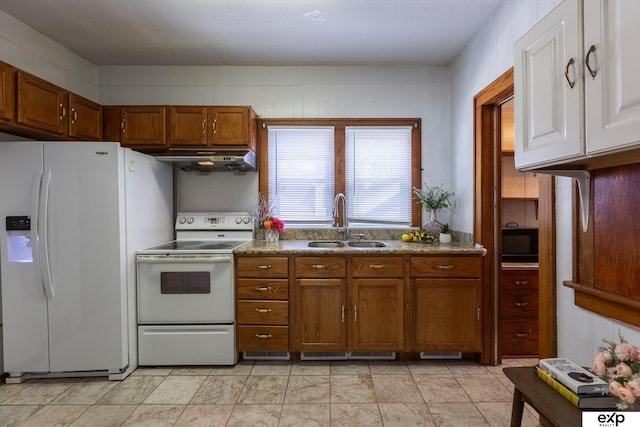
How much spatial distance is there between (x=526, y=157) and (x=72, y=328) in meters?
2.97

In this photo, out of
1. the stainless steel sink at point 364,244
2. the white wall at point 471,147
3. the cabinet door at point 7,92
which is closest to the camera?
the white wall at point 471,147

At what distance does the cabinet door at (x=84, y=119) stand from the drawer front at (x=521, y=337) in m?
3.77

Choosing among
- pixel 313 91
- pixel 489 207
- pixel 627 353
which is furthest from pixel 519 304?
pixel 313 91

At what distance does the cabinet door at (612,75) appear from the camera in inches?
38.4

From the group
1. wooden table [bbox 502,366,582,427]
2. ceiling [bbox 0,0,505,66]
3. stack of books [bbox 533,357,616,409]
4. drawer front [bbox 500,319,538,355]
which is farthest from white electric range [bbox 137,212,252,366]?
drawer front [bbox 500,319,538,355]

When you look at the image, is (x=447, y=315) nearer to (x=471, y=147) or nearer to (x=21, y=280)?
(x=471, y=147)

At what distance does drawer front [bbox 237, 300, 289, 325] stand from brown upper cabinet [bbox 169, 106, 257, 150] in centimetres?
136

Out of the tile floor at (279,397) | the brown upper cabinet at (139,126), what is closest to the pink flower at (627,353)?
the tile floor at (279,397)

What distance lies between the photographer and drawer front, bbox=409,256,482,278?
2.71 meters

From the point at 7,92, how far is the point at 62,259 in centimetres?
112

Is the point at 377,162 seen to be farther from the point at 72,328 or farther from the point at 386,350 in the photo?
the point at 72,328

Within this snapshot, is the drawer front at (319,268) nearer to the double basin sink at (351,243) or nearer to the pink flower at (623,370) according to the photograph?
Answer: the double basin sink at (351,243)

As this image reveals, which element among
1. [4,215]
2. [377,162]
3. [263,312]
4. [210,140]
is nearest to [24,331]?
[4,215]

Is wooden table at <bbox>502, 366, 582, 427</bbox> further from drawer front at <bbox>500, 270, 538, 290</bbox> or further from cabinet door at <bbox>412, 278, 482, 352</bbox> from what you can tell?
drawer front at <bbox>500, 270, 538, 290</bbox>
